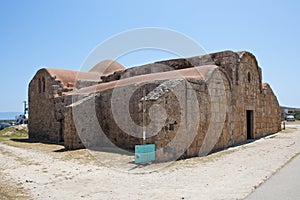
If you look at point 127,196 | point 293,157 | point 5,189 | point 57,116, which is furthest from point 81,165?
point 57,116

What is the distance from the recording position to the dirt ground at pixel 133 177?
500cm

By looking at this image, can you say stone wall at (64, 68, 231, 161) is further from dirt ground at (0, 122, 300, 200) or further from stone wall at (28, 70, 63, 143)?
stone wall at (28, 70, 63, 143)

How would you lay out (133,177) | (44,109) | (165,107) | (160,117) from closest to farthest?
(133,177) < (160,117) < (165,107) < (44,109)

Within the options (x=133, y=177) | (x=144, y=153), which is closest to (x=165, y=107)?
(x=144, y=153)

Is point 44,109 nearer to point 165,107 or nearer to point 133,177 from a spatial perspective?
point 165,107

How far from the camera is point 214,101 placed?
1066 cm

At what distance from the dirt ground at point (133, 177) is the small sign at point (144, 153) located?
0.28 metres

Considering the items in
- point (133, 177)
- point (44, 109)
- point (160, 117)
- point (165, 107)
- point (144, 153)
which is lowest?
point (133, 177)

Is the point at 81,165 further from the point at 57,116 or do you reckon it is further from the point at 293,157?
the point at 57,116

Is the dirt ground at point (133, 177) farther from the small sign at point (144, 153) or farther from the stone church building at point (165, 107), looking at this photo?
the stone church building at point (165, 107)

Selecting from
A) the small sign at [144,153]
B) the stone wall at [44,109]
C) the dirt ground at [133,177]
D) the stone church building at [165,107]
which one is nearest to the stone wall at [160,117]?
the stone church building at [165,107]

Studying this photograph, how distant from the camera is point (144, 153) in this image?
7.90 meters

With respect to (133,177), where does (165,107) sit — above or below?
above

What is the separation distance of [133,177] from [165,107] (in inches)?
110
